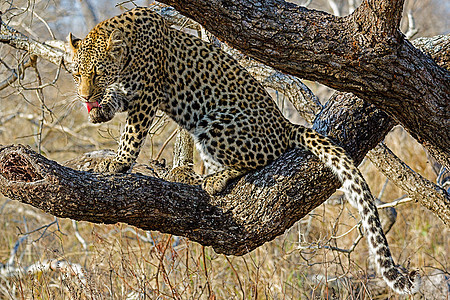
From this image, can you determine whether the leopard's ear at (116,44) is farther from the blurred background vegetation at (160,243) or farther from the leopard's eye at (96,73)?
the blurred background vegetation at (160,243)

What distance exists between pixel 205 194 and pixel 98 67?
5.66 feet

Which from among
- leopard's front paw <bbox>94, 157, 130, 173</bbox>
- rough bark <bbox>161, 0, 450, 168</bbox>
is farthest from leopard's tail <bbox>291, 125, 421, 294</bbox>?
leopard's front paw <bbox>94, 157, 130, 173</bbox>

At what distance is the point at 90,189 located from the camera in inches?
158

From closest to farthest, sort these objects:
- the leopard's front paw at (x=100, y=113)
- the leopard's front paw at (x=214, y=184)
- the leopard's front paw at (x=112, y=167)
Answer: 1. the leopard's front paw at (x=214, y=184)
2. the leopard's front paw at (x=112, y=167)
3. the leopard's front paw at (x=100, y=113)

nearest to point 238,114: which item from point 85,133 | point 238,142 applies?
point 238,142

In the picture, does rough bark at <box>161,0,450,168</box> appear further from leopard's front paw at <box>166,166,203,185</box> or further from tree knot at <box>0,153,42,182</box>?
leopard's front paw at <box>166,166,203,185</box>

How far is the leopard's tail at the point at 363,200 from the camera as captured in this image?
4.13 metres

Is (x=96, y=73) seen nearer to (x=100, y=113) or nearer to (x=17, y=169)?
(x=100, y=113)

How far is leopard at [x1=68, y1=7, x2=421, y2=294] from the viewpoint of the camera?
530 centimetres

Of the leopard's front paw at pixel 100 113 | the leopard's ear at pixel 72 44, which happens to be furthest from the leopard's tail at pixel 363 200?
the leopard's ear at pixel 72 44

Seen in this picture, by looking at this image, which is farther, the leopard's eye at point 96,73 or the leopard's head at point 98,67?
the leopard's eye at point 96,73

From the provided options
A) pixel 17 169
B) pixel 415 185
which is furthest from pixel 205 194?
pixel 415 185

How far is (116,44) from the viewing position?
571 centimetres

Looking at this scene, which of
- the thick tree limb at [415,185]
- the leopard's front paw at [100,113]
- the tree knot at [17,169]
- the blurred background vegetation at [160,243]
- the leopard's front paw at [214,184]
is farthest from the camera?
the blurred background vegetation at [160,243]
